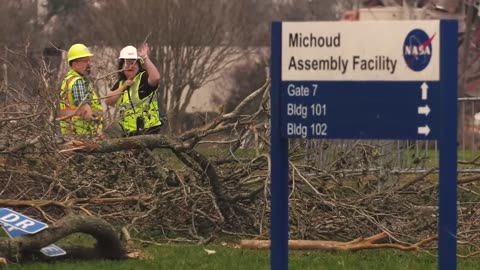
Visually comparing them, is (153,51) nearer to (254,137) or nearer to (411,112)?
(254,137)

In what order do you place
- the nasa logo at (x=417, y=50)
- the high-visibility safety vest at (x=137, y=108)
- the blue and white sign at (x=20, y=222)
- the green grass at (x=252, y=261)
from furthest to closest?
the high-visibility safety vest at (x=137, y=108), the green grass at (x=252, y=261), the blue and white sign at (x=20, y=222), the nasa logo at (x=417, y=50)

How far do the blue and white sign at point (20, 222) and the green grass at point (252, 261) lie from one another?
27 centimetres

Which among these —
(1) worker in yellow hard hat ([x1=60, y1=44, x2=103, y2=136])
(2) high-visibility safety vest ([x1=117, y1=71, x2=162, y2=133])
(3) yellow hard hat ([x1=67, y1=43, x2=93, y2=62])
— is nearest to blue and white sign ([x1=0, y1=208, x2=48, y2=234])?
(1) worker in yellow hard hat ([x1=60, y1=44, x2=103, y2=136])

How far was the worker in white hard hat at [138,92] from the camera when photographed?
11.4m

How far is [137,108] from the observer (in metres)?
11.5

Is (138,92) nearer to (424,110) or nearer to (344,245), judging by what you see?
(344,245)

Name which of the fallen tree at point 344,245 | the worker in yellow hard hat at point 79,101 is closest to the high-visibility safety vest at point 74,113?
the worker in yellow hard hat at point 79,101

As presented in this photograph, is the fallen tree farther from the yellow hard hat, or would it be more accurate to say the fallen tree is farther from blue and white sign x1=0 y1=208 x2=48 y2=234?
the yellow hard hat

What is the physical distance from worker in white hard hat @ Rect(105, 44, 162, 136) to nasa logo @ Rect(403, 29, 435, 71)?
553 centimetres

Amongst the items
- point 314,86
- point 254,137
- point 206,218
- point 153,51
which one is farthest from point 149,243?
point 153,51

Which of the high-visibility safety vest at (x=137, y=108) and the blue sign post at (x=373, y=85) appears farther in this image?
the high-visibility safety vest at (x=137, y=108)

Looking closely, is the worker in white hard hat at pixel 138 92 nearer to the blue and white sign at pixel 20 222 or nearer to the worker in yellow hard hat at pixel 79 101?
the worker in yellow hard hat at pixel 79 101

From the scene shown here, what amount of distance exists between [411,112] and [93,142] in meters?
4.11

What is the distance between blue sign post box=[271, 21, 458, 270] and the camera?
237 inches
